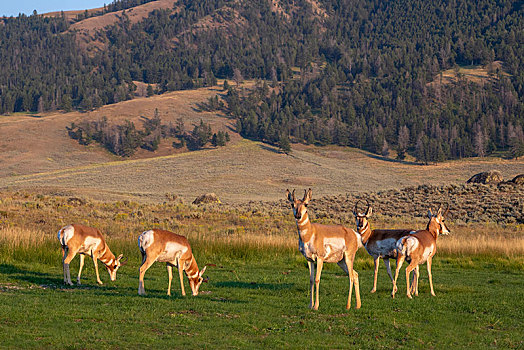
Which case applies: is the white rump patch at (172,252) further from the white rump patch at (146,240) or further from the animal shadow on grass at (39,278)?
the animal shadow on grass at (39,278)

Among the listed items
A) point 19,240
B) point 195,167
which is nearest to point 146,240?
point 19,240

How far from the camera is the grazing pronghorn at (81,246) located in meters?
15.4

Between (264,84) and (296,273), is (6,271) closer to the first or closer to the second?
(296,273)

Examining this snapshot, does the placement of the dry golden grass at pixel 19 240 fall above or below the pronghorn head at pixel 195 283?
below

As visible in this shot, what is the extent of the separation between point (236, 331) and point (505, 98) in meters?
171

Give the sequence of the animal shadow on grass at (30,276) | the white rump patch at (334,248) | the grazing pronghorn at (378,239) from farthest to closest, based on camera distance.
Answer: the animal shadow on grass at (30,276) < the grazing pronghorn at (378,239) < the white rump patch at (334,248)

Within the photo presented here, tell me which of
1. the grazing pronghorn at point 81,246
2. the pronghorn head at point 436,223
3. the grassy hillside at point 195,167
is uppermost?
the pronghorn head at point 436,223

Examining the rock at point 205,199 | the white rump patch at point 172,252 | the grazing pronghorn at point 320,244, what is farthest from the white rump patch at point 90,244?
the rock at point 205,199

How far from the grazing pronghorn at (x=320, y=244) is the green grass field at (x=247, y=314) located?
771 mm

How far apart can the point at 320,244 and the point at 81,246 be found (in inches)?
299

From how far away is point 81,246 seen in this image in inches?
619

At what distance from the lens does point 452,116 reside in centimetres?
15100

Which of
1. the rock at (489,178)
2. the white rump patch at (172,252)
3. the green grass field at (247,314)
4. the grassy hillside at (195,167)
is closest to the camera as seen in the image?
the green grass field at (247,314)

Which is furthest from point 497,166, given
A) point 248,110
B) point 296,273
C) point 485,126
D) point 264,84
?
point 296,273
